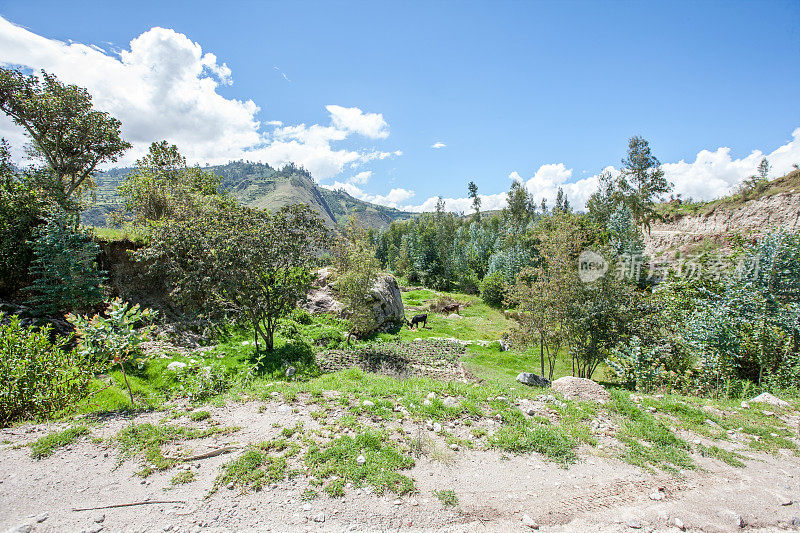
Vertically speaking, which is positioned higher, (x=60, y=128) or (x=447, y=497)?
(x=60, y=128)

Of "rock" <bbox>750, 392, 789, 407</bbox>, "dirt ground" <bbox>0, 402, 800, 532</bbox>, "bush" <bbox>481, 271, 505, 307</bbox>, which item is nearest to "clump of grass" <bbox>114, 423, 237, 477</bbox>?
"dirt ground" <bbox>0, 402, 800, 532</bbox>

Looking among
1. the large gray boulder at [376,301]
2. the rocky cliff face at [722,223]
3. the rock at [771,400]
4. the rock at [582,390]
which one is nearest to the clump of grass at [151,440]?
the rock at [582,390]

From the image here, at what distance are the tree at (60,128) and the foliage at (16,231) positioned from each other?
3.11ft

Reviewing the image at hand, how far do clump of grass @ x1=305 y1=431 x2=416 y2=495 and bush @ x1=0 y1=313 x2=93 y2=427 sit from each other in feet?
18.9

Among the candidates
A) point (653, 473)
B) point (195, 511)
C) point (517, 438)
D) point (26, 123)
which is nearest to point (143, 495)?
point (195, 511)

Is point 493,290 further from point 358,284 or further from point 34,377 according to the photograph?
point 34,377

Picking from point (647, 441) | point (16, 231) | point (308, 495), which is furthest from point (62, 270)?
point (647, 441)

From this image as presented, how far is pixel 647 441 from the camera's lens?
660 centimetres

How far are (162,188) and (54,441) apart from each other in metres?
18.9

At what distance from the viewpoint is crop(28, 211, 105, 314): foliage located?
11.1 m

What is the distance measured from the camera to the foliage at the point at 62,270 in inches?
437

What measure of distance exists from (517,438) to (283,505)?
4.40 m

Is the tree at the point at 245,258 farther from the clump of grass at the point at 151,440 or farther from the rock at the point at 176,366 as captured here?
the clump of grass at the point at 151,440

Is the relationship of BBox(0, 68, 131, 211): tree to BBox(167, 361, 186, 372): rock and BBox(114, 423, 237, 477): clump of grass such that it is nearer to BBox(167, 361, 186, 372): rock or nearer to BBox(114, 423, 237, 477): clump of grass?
BBox(167, 361, 186, 372): rock
